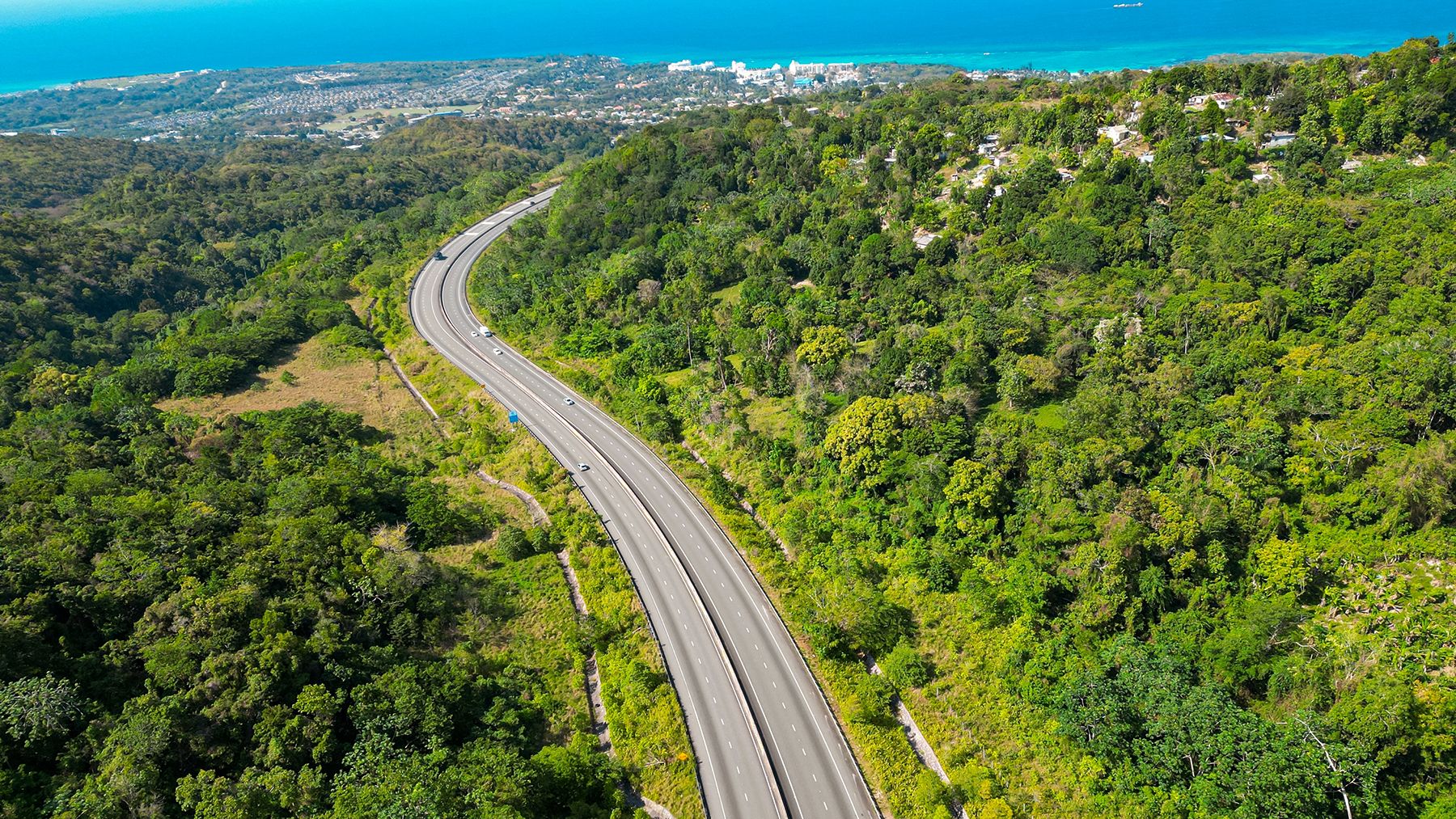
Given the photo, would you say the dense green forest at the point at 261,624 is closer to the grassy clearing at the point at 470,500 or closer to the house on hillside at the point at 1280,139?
the grassy clearing at the point at 470,500

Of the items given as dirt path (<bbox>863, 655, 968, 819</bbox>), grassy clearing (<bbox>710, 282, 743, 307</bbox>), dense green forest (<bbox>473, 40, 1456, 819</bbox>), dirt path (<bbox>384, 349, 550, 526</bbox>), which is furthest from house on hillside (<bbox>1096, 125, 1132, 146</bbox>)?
dirt path (<bbox>384, 349, 550, 526</bbox>)

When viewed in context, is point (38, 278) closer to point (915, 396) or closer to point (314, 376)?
point (314, 376)

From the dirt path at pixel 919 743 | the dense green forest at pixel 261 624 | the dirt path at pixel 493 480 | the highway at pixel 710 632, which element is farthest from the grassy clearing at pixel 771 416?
the dirt path at pixel 919 743

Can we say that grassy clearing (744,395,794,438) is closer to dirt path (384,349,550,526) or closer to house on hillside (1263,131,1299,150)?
dirt path (384,349,550,526)

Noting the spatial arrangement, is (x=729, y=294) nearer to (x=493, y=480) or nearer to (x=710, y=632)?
(x=493, y=480)

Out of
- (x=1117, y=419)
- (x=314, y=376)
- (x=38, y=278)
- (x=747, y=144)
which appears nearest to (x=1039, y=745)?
(x=1117, y=419)

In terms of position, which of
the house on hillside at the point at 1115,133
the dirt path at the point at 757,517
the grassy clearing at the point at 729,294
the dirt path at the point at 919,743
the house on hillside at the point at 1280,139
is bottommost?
the dirt path at the point at 919,743

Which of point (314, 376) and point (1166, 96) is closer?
point (314, 376)
